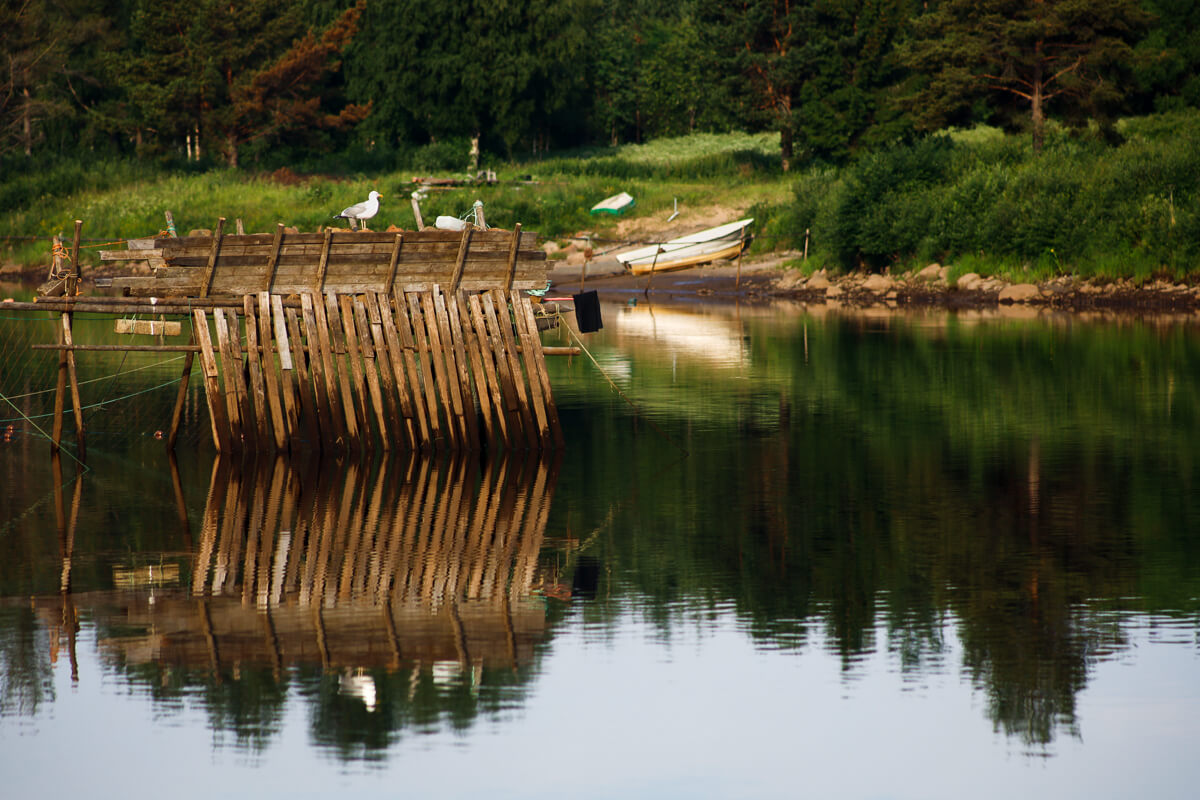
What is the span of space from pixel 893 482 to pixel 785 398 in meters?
7.56

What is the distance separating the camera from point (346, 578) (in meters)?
12.4

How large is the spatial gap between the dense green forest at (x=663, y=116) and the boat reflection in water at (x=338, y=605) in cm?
3137

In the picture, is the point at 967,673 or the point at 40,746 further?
the point at 967,673

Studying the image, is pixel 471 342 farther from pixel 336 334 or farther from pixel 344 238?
pixel 344 238

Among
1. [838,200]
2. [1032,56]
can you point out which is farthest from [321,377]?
[1032,56]

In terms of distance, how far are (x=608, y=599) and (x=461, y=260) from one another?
303 inches

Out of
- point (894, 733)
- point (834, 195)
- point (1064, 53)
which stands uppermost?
point (1064, 53)

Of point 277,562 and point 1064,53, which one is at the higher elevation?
point 1064,53

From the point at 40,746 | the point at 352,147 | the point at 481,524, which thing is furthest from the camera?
the point at 352,147

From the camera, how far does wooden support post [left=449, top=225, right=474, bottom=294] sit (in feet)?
60.5

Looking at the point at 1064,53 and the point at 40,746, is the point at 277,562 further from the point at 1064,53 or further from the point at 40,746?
the point at 1064,53

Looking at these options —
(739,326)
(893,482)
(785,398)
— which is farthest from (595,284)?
(893,482)

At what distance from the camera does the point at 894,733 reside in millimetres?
8938

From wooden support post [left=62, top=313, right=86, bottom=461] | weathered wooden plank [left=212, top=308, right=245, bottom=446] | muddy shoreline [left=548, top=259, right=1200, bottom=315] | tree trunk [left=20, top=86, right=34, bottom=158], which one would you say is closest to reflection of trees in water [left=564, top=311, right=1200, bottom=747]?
weathered wooden plank [left=212, top=308, right=245, bottom=446]
